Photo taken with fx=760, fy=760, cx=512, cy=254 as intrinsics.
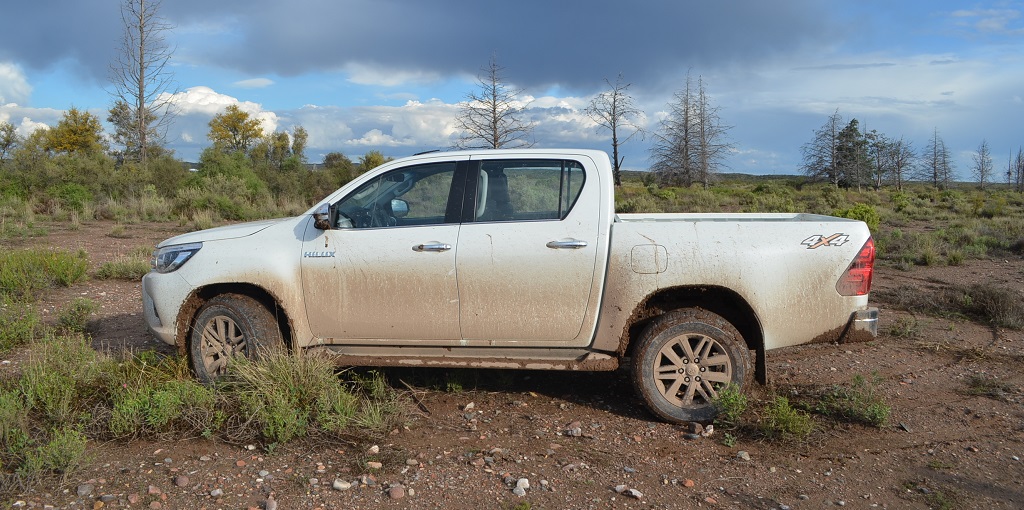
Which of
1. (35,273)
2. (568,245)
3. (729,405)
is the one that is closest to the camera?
(729,405)

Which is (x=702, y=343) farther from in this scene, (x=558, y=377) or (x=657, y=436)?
(x=558, y=377)

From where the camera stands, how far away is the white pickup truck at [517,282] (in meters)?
5.18

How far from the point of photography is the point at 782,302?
17.1ft

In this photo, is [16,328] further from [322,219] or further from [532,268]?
[532,268]

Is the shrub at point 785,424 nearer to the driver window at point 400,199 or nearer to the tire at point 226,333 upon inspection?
the driver window at point 400,199

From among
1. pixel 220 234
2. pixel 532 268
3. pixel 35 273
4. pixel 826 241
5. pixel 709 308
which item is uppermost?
pixel 220 234

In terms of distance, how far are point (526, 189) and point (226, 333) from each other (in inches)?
98.1

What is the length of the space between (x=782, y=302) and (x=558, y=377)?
6.80 feet

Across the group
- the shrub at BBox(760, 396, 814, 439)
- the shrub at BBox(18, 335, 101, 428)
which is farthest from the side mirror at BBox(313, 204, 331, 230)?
the shrub at BBox(760, 396, 814, 439)

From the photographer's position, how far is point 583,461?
468cm

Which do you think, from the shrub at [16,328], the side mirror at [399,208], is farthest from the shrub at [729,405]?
the shrub at [16,328]

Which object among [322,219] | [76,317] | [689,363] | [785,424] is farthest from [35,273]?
[785,424]

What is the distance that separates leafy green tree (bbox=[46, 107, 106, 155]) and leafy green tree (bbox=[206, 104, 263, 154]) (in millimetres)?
9060

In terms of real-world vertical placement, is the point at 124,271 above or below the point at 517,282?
below
